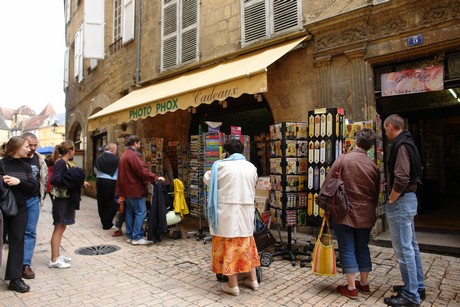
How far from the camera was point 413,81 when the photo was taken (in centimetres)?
492

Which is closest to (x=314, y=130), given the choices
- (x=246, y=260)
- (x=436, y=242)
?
(x=246, y=260)

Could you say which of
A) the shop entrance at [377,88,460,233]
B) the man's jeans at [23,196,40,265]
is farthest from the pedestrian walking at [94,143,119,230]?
the shop entrance at [377,88,460,233]

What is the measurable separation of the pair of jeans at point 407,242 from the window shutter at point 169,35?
690cm

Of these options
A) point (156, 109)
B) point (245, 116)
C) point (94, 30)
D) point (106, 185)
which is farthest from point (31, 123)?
point (156, 109)

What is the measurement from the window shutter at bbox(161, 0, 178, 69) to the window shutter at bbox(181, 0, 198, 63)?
1.02ft

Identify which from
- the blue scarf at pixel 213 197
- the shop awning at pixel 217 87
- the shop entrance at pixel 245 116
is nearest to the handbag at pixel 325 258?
the blue scarf at pixel 213 197

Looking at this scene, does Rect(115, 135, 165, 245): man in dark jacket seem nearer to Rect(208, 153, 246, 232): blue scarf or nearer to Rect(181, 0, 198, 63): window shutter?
Rect(208, 153, 246, 232): blue scarf

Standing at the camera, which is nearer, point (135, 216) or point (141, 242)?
point (141, 242)

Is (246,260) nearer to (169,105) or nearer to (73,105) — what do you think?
(169,105)

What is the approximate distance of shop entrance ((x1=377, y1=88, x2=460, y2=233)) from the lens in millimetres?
6086

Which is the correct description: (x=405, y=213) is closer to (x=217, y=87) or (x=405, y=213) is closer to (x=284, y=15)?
(x=217, y=87)

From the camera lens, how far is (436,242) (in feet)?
15.6

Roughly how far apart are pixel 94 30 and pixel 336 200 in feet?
36.0

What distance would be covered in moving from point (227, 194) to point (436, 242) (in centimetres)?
352
